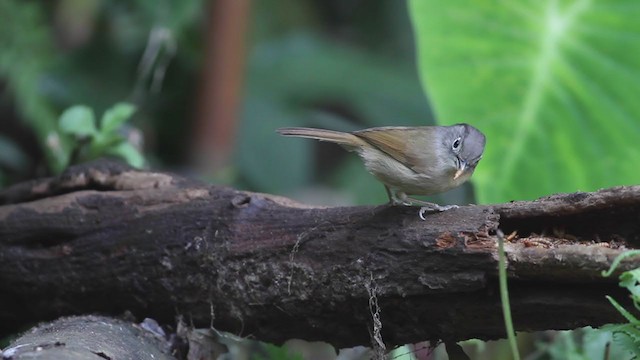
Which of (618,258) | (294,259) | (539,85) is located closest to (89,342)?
(294,259)

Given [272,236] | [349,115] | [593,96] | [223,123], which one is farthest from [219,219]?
[349,115]

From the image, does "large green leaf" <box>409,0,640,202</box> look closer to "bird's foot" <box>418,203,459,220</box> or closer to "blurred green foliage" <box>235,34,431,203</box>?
"bird's foot" <box>418,203,459,220</box>

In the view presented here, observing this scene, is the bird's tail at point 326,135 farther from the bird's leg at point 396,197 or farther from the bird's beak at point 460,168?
the bird's beak at point 460,168

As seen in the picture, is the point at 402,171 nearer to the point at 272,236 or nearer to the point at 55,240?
the point at 272,236

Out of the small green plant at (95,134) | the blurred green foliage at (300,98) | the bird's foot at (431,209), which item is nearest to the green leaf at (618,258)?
the bird's foot at (431,209)

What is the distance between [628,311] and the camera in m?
1.75

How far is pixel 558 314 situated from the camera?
1829 mm

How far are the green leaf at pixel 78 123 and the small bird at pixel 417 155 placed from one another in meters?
0.80

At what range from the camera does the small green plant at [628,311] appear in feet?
5.31

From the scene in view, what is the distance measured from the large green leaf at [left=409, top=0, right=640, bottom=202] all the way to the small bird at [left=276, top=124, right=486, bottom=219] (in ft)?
2.28

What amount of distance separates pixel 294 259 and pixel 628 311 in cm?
81

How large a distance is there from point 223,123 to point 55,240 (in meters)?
2.16

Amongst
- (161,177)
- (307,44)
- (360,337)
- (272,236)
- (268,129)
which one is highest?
(307,44)

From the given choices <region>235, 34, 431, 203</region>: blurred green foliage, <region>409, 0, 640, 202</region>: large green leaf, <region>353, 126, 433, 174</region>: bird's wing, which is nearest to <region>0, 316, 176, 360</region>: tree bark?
<region>353, 126, 433, 174</region>: bird's wing
